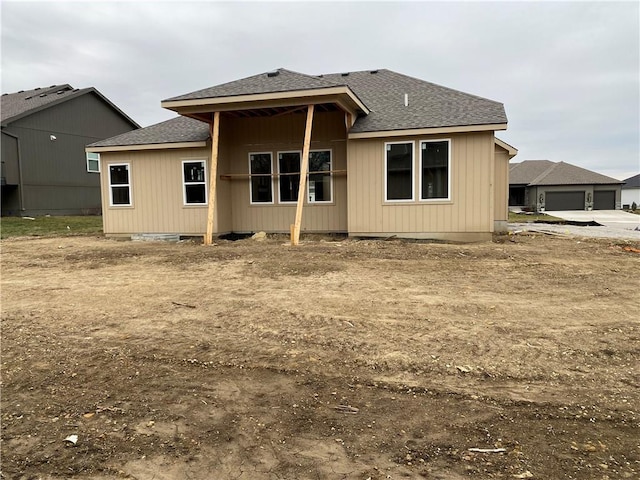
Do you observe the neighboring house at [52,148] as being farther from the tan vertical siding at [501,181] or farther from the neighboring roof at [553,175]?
the neighboring roof at [553,175]

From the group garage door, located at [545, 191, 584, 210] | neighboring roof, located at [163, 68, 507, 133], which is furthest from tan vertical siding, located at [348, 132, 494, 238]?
garage door, located at [545, 191, 584, 210]

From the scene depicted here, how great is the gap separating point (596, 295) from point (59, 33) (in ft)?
65.9

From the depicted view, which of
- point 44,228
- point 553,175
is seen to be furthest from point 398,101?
point 553,175

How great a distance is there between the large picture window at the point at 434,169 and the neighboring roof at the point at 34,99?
19163 millimetres

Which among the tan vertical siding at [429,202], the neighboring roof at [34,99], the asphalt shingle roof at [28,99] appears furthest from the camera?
the asphalt shingle roof at [28,99]

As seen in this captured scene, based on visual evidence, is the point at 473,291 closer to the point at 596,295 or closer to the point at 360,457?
the point at 596,295

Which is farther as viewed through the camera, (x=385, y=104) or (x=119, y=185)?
(x=119, y=185)

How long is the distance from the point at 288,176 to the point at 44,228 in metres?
9.86

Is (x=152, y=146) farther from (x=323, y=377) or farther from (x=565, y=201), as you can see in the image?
(x=565, y=201)

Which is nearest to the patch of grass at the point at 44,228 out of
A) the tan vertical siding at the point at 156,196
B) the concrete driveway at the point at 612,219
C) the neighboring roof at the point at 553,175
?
the tan vertical siding at the point at 156,196

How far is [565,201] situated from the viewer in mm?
38500

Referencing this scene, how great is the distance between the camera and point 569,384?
316cm

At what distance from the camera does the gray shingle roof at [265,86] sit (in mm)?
10375

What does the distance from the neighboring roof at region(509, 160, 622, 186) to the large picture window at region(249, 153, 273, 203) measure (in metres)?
32.5
